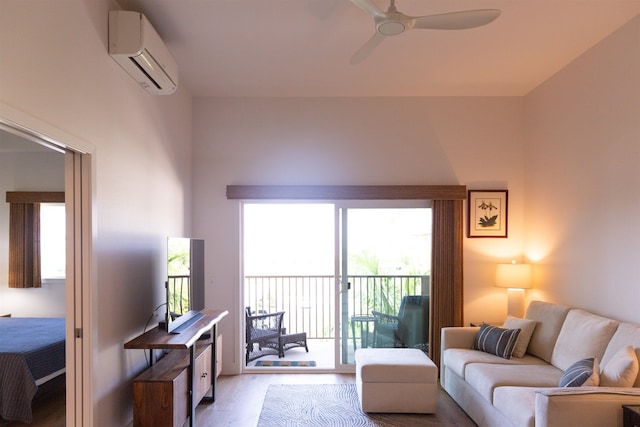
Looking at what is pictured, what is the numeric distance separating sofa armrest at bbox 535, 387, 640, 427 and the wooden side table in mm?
24

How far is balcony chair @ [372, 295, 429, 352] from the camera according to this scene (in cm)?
432

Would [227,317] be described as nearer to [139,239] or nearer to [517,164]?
[139,239]

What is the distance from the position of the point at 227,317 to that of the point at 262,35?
9.14 feet

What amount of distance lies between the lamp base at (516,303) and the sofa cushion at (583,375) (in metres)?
1.53

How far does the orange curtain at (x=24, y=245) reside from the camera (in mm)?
3867

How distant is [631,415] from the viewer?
6.40ft

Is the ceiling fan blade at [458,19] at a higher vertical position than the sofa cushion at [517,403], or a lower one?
higher

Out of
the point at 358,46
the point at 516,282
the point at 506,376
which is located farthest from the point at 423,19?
the point at 516,282

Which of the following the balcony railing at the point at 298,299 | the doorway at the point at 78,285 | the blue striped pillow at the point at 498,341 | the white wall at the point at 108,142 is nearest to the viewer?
the white wall at the point at 108,142

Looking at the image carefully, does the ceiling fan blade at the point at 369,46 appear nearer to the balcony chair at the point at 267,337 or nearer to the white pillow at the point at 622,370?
the white pillow at the point at 622,370

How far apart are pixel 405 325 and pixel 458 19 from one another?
3.15 metres

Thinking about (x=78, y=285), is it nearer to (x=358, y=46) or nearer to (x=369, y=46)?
(x=369, y=46)

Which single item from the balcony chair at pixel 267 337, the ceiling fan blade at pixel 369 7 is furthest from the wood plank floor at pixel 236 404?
the ceiling fan blade at pixel 369 7

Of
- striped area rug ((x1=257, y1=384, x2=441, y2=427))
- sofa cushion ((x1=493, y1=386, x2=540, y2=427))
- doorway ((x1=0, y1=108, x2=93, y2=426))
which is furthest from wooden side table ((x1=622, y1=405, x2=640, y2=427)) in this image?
doorway ((x1=0, y1=108, x2=93, y2=426))
